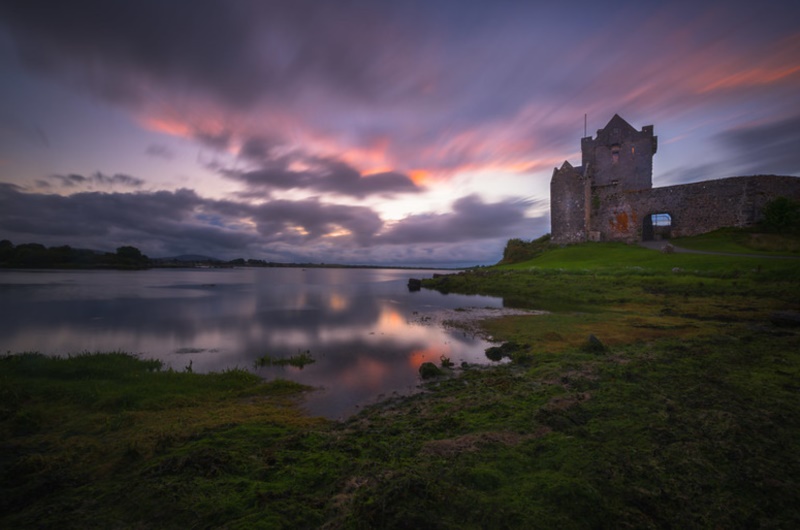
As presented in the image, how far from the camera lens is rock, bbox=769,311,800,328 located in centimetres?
1351

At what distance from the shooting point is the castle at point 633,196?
39.5 meters

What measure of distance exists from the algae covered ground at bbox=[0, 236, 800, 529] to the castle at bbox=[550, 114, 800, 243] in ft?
132

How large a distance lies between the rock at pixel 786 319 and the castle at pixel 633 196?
36.0 meters

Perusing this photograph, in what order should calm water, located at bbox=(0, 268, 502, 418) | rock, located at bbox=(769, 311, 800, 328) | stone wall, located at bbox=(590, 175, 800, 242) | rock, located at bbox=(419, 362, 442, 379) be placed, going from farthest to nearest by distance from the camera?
stone wall, located at bbox=(590, 175, 800, 242) → rock, located at bbox=(769, 311, 800, 328) → calm water, located at bbox=(0, 268, 502, 418) → rock, located at bbox=(419, 362, 442, 379)

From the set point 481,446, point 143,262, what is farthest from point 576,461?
point 143,262

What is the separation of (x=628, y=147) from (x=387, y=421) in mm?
Answer: 62257

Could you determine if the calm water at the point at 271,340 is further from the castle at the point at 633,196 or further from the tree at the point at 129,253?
the tree at the point at 129,253

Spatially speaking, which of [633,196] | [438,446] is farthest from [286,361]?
[633,196]

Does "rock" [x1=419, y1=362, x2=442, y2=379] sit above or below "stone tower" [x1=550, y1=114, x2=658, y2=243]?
below

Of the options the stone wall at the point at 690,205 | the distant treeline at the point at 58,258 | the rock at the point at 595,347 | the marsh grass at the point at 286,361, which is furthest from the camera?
the distant treeline at the point at 58,258

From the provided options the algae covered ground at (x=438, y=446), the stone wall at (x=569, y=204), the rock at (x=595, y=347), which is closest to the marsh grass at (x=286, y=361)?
the algae covered ground at (x=438, y=446)

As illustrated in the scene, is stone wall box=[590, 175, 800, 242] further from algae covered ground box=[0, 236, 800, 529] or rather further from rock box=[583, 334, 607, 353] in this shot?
rock box=[583, 334, 607, 353]

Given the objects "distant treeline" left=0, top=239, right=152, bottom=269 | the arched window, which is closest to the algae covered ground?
the arched window

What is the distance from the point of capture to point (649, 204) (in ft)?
153
